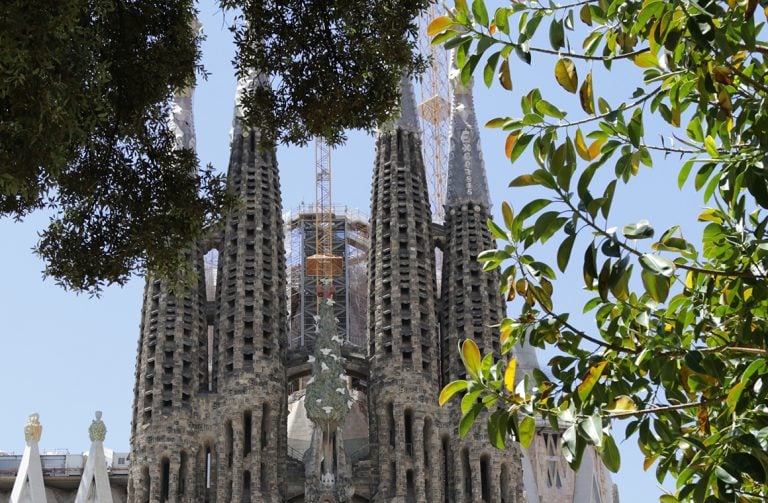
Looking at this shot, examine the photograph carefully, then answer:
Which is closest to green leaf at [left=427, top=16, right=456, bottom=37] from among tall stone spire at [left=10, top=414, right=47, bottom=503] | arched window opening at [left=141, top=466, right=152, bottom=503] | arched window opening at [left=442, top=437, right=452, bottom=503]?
arched window opening at [left=141, top=466, right=152, bottom=503]

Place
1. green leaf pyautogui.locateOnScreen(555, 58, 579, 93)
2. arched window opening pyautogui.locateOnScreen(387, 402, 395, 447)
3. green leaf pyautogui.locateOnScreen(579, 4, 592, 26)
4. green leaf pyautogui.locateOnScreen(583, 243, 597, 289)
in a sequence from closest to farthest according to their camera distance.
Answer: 1. green leaf pyautogui.locateOnScreen(583, 243, 597, 289)
2. green leaf pyautogui.locateOnScreen(555, 58, 579, 93)
3. green leaf pyautogui.locateOnScreen(579, 4, 592, 26)
4. arched window opening pyautogui.locateOnScreen(387, 402, 395, 447)

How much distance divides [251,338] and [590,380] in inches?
1134

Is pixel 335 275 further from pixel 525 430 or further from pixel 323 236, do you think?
pixel 525 430

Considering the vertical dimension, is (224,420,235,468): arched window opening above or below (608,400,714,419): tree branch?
above

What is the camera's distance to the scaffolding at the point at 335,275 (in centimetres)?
4469

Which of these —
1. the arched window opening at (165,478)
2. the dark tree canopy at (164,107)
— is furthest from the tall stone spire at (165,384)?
the dark tree canopy at (164,107)

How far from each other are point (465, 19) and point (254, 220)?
29.8 meters

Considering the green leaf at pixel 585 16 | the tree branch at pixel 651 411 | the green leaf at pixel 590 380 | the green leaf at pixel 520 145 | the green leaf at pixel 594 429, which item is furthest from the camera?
the green leaf at pixel 585 16

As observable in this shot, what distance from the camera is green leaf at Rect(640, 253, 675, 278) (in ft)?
19.6

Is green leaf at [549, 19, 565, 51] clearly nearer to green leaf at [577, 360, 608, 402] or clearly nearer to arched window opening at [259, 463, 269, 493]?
green leaf at [577, 360, 608, 402]

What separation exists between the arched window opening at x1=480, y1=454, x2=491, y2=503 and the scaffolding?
9.44 meters

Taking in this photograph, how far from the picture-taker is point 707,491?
239 inches

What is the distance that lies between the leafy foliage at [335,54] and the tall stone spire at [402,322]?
23789mm

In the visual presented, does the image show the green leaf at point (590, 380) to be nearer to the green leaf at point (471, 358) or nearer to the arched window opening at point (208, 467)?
the green leaf at point (471, 358)
